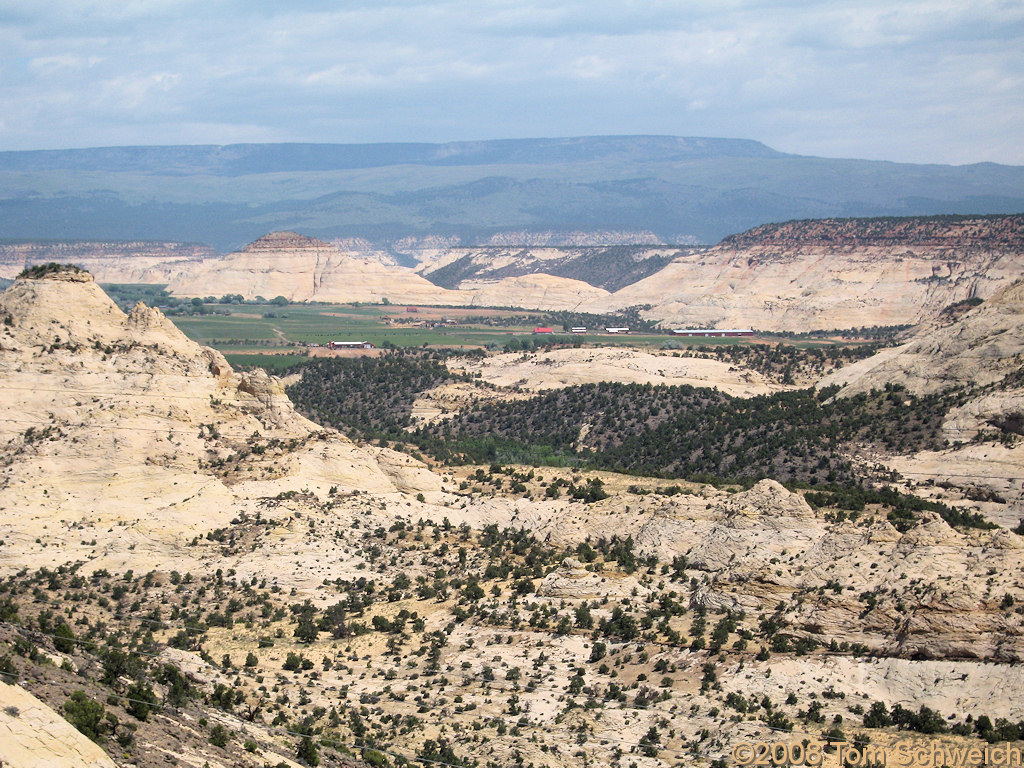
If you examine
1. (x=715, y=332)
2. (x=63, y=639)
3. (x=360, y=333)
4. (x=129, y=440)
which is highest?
(x=129, y=440)

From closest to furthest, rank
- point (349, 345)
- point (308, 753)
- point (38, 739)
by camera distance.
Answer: point (38, 739)
point (308, 753)
point (349, 345)

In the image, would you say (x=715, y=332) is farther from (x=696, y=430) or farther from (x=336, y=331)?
(x=696, y=430)

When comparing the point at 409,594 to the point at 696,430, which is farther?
the point at 696,430

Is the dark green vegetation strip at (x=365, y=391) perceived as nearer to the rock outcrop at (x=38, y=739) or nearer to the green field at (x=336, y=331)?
the green field at (x=336, y=331)

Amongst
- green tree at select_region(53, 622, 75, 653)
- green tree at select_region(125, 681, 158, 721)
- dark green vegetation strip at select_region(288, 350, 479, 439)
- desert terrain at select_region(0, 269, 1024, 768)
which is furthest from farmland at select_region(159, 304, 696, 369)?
green tree at select_region(125, 681, 158, 721)

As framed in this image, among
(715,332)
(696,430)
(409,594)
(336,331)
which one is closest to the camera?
(409,594)

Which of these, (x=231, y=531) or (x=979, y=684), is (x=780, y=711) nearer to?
(x=979, y=684)

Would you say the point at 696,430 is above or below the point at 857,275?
below

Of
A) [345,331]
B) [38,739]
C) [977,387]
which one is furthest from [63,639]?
[345,331]

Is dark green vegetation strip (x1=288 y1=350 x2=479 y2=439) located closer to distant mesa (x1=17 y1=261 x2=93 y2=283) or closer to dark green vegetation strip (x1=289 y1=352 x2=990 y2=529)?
dark green vegetation strip (x1=289 y1=352 x2=990 y2=529)

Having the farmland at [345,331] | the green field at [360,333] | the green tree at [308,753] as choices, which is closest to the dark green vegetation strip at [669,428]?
the green tree at [308,753]

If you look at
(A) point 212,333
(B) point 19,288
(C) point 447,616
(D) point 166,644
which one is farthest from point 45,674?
(A) point 212,333
